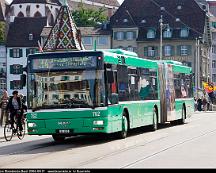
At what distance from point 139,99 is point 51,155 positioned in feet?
26.5

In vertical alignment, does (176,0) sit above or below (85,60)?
above

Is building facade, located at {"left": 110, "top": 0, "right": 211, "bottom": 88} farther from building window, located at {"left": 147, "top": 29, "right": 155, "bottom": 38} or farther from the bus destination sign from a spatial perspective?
the bus destination sign

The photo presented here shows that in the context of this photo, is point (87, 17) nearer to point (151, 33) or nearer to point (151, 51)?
point (151, 33)

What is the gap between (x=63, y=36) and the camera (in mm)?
47969

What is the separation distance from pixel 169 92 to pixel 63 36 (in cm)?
1898

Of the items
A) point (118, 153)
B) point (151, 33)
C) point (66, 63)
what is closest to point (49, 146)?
point (66, 63)

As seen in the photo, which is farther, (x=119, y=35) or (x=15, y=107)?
(x=119, y=35)

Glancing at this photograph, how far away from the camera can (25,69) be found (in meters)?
20.9

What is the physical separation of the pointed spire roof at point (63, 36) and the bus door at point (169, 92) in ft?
51.1

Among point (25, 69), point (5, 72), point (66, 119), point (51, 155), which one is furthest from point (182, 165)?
point (5, 72)

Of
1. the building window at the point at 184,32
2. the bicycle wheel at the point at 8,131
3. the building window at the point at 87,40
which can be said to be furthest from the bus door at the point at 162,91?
the building window at the point at 87,40

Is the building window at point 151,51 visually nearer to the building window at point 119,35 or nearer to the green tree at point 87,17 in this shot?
the building window at point 119,35

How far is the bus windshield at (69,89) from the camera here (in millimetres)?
20016

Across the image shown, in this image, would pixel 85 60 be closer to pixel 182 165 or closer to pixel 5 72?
pixel 182 165
